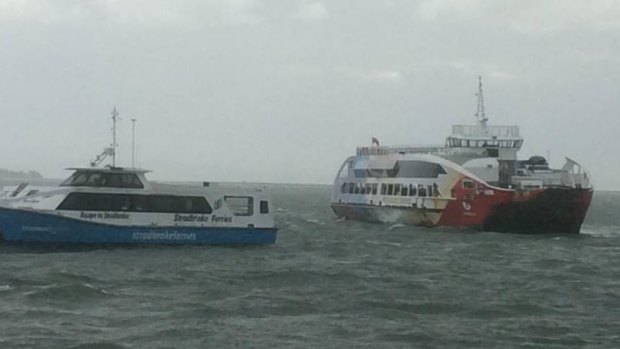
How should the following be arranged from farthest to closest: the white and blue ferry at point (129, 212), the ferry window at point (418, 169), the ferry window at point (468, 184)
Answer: the ferry window at point (418, 169) → the ferry window at point (468, 184) → the white and blue ferry at point (129, 212)

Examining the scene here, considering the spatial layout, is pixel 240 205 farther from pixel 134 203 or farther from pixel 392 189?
pixel 392 189

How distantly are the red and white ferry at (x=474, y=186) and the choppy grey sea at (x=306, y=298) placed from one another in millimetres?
7835

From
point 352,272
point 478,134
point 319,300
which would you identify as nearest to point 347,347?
point 319,300

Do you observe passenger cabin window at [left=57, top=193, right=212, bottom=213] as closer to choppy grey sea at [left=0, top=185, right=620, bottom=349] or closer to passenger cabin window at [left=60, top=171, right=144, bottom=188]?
passenger cabin window at [left=60, top=171, right=144, bottom=188]

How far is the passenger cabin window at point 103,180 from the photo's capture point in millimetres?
36562

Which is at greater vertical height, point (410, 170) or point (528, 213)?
point (410, 170)

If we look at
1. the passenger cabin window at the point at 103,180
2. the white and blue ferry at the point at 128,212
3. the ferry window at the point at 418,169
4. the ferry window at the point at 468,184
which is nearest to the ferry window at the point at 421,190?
the ferry window at the point at 418,169

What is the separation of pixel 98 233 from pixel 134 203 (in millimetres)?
1973

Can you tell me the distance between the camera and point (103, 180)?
3681cm

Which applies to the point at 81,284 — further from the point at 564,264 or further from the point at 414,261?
the point at 564,264

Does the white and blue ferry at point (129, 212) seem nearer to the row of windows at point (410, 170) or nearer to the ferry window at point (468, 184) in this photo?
the ferry window at point (468, 184)

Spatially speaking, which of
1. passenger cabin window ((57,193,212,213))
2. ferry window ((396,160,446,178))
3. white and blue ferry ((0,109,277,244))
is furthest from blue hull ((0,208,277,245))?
ferry window ((396,160,446,178))

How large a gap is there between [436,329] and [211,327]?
4.98 meters

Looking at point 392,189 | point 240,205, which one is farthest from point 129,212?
point 392,189
